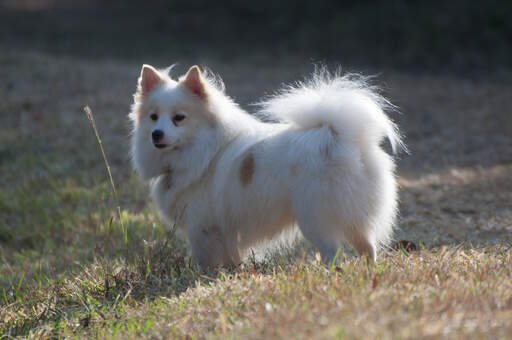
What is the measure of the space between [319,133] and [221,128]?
0.78 m

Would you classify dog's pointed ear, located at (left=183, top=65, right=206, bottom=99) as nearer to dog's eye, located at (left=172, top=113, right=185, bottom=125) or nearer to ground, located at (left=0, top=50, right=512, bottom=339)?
dog's eye, located at (left=172, top=113, right=185, bottom=125)

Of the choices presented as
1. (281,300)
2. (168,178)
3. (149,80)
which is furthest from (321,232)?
(149,80)

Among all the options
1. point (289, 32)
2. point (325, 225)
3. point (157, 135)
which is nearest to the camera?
point (325, 225)

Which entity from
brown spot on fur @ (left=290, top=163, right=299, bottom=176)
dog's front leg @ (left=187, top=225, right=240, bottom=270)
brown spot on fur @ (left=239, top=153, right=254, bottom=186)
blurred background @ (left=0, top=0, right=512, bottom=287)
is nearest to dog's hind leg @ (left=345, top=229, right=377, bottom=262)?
brown spot on fur @ (left=290, top=163, right=299, bottom=176)

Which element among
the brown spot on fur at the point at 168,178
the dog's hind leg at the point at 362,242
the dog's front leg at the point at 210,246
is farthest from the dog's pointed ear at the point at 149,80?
the dog's hind leg at the point at 362,242

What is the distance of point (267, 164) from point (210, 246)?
705mm

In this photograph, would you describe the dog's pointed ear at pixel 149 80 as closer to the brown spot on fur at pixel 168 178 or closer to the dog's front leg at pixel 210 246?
the brown spot on fur at pixel 168 178

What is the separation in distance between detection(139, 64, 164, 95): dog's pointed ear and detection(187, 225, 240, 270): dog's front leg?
1.05 meters

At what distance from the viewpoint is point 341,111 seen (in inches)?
124

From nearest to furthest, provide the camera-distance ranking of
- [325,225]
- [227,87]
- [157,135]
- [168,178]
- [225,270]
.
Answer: [325,225] < [225,270] < [157,135] < [168,178] < [227,87]

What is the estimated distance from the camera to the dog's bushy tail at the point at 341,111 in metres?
3.14

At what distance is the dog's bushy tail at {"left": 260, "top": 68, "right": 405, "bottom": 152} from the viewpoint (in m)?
3.14

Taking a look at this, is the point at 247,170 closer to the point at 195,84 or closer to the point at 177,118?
the point at 177,118

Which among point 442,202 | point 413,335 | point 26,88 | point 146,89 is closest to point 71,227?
point 146,89
